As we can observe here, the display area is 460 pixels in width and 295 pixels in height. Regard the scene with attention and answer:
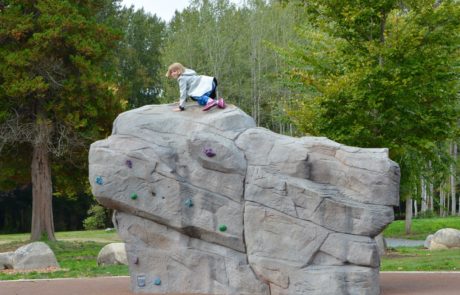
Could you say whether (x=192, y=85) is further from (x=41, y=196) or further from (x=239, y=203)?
(x=41, y=196)

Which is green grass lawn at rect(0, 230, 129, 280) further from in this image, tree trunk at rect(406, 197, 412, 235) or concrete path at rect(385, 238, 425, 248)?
tree trunk at rect(406, 197, 412, 235)

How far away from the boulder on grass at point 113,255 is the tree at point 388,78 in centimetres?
633

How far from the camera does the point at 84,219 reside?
55969mm

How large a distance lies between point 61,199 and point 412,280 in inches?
1551

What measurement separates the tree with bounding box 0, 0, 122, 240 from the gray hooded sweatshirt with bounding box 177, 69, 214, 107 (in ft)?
49.5

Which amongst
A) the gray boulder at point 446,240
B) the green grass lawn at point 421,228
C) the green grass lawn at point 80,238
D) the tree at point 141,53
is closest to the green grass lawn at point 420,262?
the gray boulder at point 446,240

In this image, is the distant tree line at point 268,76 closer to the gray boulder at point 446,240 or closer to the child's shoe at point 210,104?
the gray boulder at point 446,240

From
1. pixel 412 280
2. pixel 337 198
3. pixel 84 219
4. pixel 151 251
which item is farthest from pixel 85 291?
pixel 84 219

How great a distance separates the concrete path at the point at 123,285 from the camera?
15203mm

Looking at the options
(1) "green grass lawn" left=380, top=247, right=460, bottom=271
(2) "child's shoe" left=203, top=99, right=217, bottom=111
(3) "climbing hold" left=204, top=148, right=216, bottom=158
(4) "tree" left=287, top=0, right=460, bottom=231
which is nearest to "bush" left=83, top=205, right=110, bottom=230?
(4) "tree" left=287, top=0, right=460, bottom=231

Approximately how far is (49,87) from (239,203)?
18.5 m

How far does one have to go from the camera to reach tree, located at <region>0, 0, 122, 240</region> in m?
30.4

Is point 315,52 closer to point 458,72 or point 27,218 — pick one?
point 458,72

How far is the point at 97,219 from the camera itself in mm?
51938
